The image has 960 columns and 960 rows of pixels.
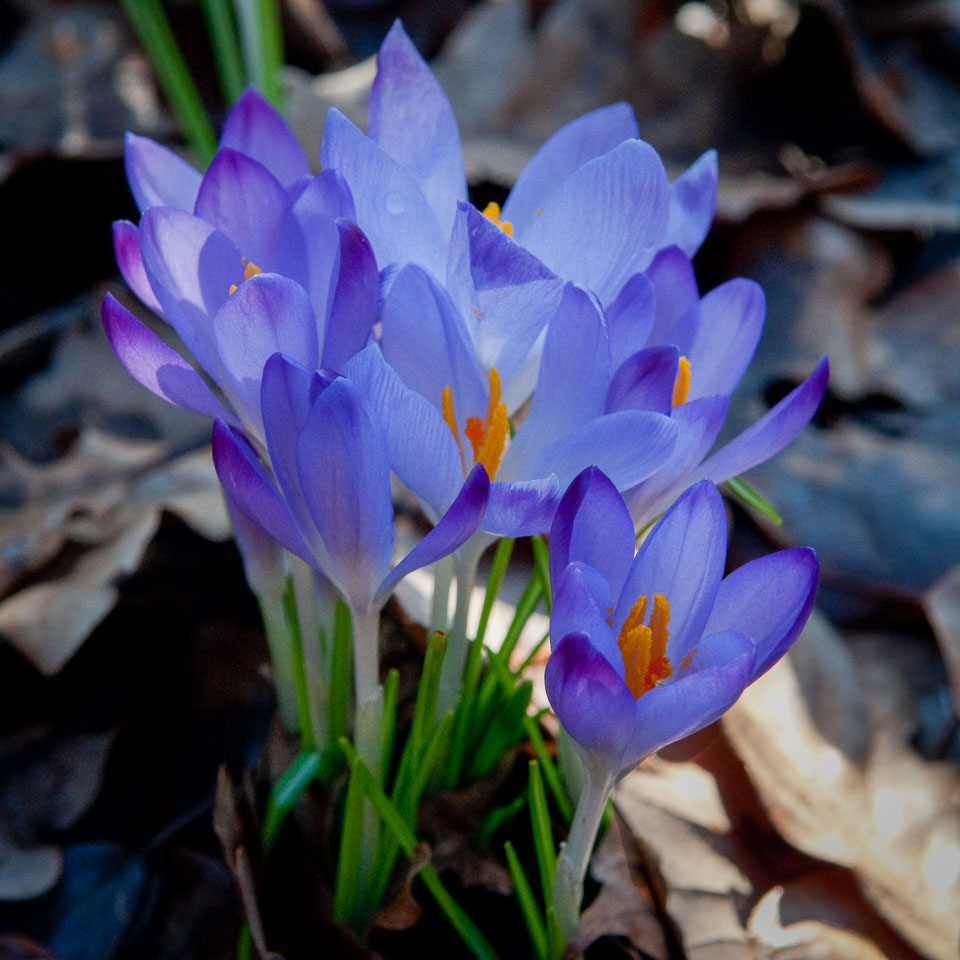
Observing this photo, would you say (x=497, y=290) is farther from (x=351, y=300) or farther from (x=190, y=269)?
(x=190, y=269)

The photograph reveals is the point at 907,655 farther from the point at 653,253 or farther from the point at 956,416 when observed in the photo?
the point at 653,253

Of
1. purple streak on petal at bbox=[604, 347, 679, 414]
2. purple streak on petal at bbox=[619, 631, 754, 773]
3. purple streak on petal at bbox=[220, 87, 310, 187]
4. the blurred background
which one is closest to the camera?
purple streak on petal at bbox=[619, 631, 754, 773]

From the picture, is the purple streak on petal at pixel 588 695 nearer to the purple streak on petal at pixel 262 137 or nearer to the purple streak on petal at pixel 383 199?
the purple streak on petal at pixel 383 199

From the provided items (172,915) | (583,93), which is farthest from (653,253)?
(583,93)

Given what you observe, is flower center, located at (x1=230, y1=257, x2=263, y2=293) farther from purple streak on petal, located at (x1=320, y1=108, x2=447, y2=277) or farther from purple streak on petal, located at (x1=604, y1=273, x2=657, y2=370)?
purple streak on petal, located at (x1=604, y1=273, x2=657, y2=370)

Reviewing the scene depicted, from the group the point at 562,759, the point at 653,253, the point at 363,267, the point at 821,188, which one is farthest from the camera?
the point at 821,188

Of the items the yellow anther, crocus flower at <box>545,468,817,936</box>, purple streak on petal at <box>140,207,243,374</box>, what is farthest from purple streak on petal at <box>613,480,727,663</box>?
purple streak on petal at <box>140,207,243,374</box>
